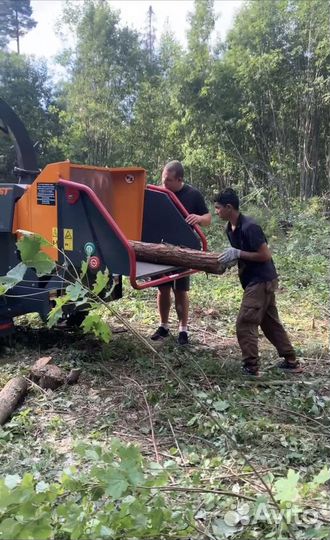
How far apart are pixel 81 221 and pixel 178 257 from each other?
89 centimetres

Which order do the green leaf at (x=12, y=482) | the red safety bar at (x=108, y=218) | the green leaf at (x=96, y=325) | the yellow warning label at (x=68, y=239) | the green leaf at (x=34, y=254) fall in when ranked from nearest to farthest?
the green leaf at (x=12, y=482) → the green leaf at (x=34, y=254) → the green leaf at (x=96, y=325) → the red safety bar at (x=108, y=218) → the yellow warning label at (x=68, y=239)

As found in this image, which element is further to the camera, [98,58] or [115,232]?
[98,58]

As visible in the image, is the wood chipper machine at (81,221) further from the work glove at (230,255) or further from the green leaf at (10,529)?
the green leaf at (10,529)

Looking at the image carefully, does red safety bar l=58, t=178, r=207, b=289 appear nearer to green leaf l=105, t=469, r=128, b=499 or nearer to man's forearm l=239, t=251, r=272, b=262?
man's forearm l=239, t=251, r=272, b=262

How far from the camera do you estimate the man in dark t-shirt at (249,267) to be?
395cm

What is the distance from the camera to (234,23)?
55.5 ft

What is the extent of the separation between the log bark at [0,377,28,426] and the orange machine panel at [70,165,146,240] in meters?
1.81

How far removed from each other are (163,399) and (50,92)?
874 inches

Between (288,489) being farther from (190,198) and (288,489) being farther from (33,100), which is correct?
(33,100)

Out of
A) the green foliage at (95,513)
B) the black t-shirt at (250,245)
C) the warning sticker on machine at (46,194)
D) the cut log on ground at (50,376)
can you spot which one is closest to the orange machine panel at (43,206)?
the warning sticker on machine at (46,194)

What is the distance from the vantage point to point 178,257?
167 inches

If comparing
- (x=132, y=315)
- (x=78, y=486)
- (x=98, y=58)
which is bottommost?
(x=132, y=315)

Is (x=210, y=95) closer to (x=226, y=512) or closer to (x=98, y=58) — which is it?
(x=98, y=58)

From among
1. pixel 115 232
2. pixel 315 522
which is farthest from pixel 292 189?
pixel 315 522
